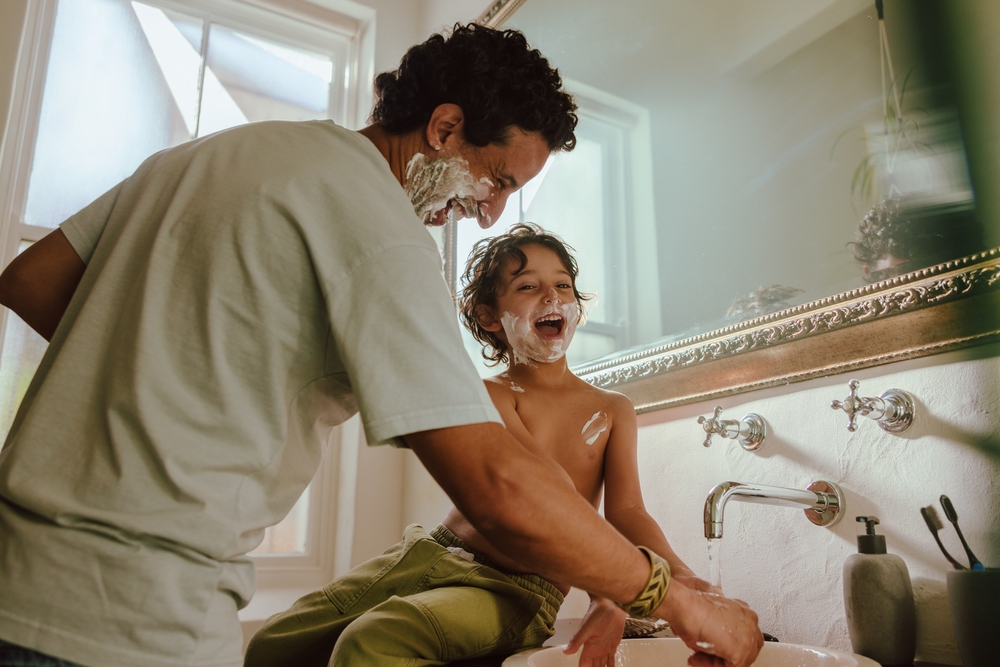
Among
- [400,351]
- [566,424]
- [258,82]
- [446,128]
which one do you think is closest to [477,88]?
[446,128]

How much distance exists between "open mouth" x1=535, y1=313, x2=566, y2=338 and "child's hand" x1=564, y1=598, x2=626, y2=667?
1.60ft

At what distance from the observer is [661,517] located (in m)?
1.26

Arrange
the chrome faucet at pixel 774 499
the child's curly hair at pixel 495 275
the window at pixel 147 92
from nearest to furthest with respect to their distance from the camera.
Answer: the chrome faucet at pixel 774 499 < the child's curly hair at pixel 495 275 < the window at pixel 147 92

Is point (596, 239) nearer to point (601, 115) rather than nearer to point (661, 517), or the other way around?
point (601, 115)

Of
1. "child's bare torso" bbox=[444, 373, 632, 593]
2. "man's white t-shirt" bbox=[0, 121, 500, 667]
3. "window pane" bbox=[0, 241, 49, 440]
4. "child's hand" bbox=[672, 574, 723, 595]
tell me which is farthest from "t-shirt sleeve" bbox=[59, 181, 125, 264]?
"window pane" bbox=[0, 241, 49, 440]

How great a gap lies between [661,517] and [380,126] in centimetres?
76

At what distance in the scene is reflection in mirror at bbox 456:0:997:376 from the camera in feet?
3.10

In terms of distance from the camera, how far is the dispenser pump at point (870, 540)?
0.88m

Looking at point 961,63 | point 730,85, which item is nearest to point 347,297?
point 961,63

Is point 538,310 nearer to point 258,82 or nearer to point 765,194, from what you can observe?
point 765,194

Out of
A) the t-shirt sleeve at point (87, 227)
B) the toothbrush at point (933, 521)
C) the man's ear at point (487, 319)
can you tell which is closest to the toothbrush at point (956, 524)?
the toothbrush at point (933, 521)

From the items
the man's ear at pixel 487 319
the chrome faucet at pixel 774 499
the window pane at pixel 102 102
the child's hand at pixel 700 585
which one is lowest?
the child's hand at pixel 700 585

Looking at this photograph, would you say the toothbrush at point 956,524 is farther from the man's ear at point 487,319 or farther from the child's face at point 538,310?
the man's ear at point 487,319

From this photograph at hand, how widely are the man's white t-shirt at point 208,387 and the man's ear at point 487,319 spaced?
0.67 metres
